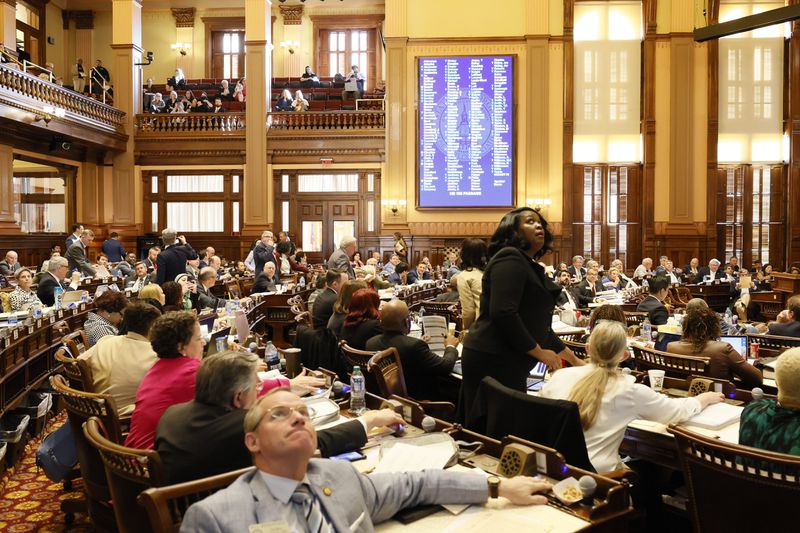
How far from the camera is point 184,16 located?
22828mm

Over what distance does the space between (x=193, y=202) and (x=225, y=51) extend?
738 cm

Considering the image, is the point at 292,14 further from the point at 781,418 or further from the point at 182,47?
the point at 781,418

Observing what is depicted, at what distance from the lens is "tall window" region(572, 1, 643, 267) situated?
16547 mm

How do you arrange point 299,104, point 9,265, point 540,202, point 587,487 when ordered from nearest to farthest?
point 587,487
point 9,265
point 540,202
point 299,104

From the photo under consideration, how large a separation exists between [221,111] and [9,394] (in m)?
13.4

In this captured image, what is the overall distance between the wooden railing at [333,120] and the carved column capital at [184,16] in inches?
307

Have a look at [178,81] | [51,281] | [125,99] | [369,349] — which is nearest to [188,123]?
[125,99]

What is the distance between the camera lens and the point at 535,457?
240cm

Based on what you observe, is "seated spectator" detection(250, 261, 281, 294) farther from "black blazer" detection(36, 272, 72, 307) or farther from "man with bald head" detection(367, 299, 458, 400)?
"man with bald head" detection(367, 299, 458, 400)

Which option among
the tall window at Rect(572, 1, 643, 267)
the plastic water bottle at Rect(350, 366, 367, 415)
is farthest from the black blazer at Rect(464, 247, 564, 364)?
the tall window at Rect(572, 1, 643, 267)

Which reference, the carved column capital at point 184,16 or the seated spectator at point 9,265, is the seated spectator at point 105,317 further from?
the carved column capital at point 184,16


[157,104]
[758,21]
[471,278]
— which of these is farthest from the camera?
[157,104]

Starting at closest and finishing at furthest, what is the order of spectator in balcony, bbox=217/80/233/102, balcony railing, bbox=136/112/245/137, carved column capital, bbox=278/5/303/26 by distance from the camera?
balcony railing, bbox=136/112/245/137 < spectator in balcony, bbox=217/80/233/102 < carved column capital, bbox=278/5/303/26

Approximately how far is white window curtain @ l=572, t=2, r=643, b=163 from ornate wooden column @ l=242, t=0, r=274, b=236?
7.16 meters
